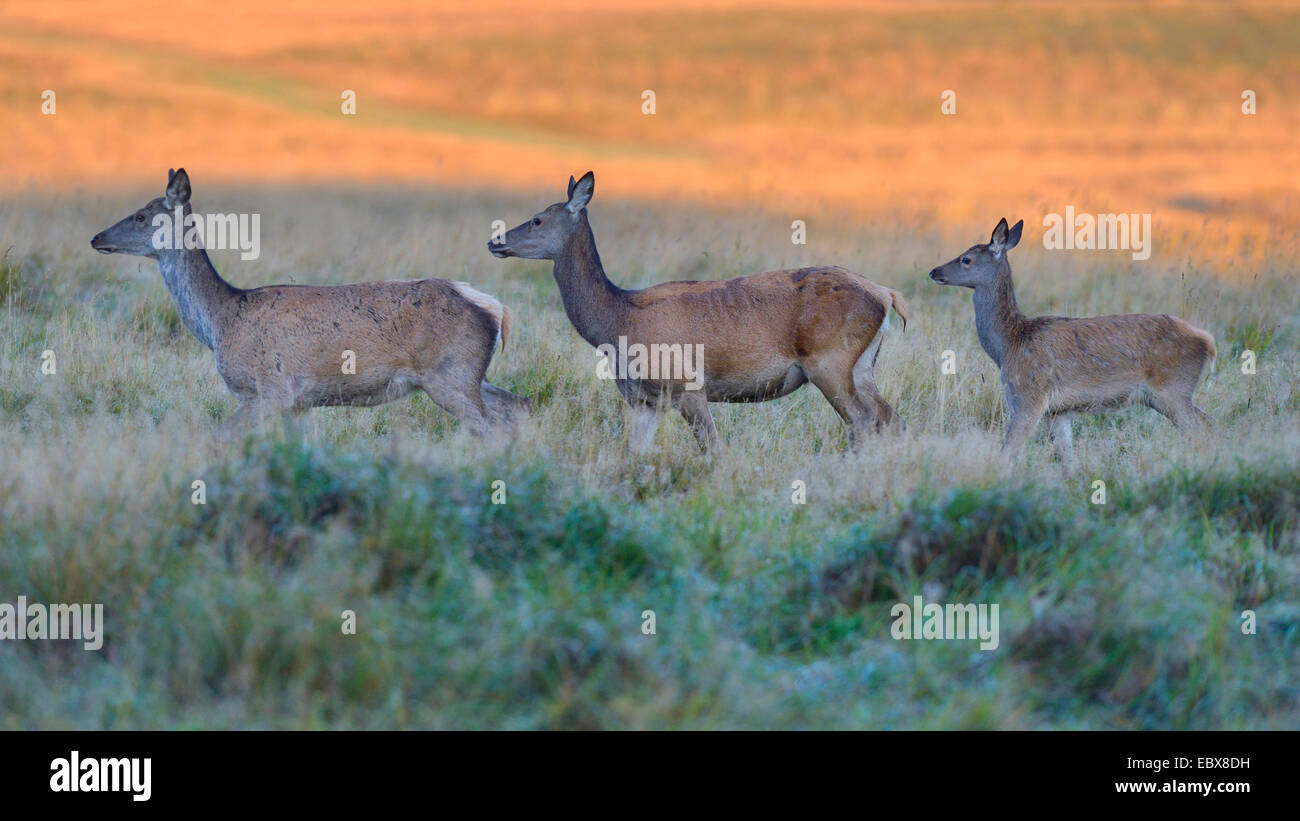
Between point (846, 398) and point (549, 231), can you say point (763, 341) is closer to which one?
point (846, 398)

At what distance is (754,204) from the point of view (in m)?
21.1

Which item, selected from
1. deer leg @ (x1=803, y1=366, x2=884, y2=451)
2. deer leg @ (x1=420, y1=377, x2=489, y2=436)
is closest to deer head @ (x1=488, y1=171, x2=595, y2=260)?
deer leg @ (x1=420, y1=377, x2=489, y2=436)

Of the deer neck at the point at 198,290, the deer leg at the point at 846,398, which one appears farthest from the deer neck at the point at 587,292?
the deer neck at the point at 198,290

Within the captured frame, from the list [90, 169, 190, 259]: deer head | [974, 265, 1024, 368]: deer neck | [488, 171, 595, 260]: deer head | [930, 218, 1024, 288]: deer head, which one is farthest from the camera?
[930, 218, 1024, 288]: deer head

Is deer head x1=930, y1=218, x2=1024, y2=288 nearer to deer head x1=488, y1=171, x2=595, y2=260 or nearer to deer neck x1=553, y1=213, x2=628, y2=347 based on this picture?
deer neck x1=553, y1=213, x2=628, y2=347

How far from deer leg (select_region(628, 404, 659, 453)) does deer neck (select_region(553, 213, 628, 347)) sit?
545 millimetres

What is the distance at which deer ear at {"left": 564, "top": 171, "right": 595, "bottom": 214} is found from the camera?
992 centimetres

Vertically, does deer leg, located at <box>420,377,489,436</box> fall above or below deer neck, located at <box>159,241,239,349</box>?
below

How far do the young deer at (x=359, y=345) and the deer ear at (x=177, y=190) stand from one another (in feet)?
1.96

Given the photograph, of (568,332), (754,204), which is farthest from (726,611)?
(754,204)

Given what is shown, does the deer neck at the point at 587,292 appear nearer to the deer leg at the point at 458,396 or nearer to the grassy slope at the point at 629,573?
→ the grassy slope at the point at 629,573

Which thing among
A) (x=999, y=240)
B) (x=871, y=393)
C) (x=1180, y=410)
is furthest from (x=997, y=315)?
(x=1180, y=410)

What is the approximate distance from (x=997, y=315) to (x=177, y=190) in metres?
5.39

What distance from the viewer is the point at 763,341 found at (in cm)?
927
